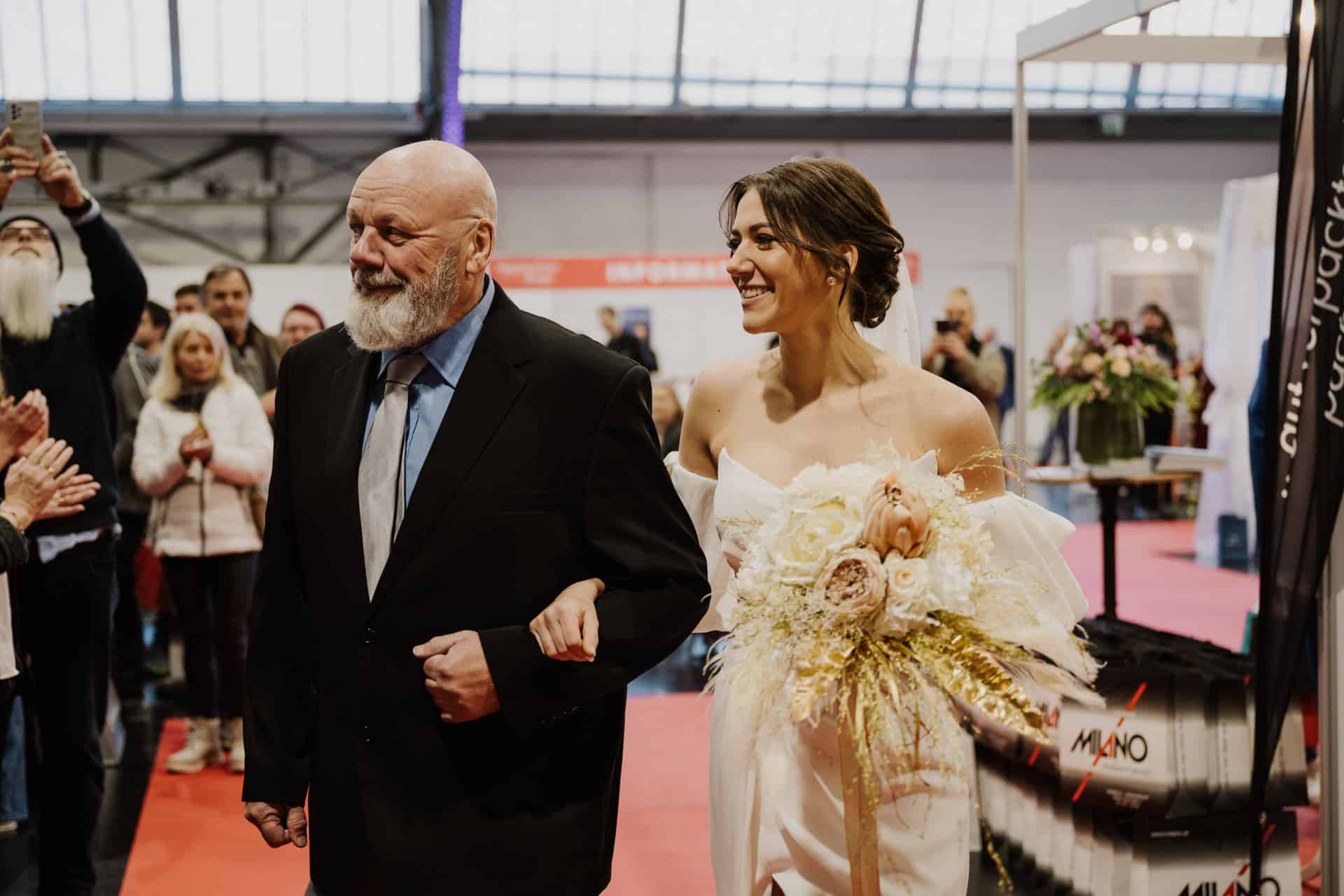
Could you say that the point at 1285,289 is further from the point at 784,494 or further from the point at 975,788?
the point at 975,788

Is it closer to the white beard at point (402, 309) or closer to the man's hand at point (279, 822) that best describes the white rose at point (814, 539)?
the white beard at point (402, 309)

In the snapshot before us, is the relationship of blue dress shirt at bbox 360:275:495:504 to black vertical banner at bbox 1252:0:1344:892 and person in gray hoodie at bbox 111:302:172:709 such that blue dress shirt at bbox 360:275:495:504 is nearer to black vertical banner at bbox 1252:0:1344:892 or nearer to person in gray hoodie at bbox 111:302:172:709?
black vertical banner at bbox 1252:0:1344:892

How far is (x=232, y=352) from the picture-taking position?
607 cm

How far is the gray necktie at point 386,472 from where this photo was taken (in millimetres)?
1953

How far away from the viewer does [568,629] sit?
5.92 ft

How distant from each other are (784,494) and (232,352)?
456 cm

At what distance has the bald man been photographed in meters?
1.90

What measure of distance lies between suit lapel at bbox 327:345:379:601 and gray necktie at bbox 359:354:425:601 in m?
0.02

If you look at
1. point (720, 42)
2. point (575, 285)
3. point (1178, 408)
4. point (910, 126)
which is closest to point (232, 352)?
point (575, 285)

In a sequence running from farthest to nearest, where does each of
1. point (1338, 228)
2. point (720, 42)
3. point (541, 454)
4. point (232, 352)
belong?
point (720, 42) < point (232, 352) < point (1338, 228) < point (541, 454)

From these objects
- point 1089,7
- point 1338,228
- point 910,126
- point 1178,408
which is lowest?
point 1178,408

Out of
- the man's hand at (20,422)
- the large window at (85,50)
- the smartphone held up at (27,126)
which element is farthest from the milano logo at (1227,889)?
the large window at (85,50)

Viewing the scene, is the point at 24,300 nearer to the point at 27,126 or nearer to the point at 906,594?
the point at 27,126

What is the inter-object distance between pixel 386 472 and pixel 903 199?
15633mm
